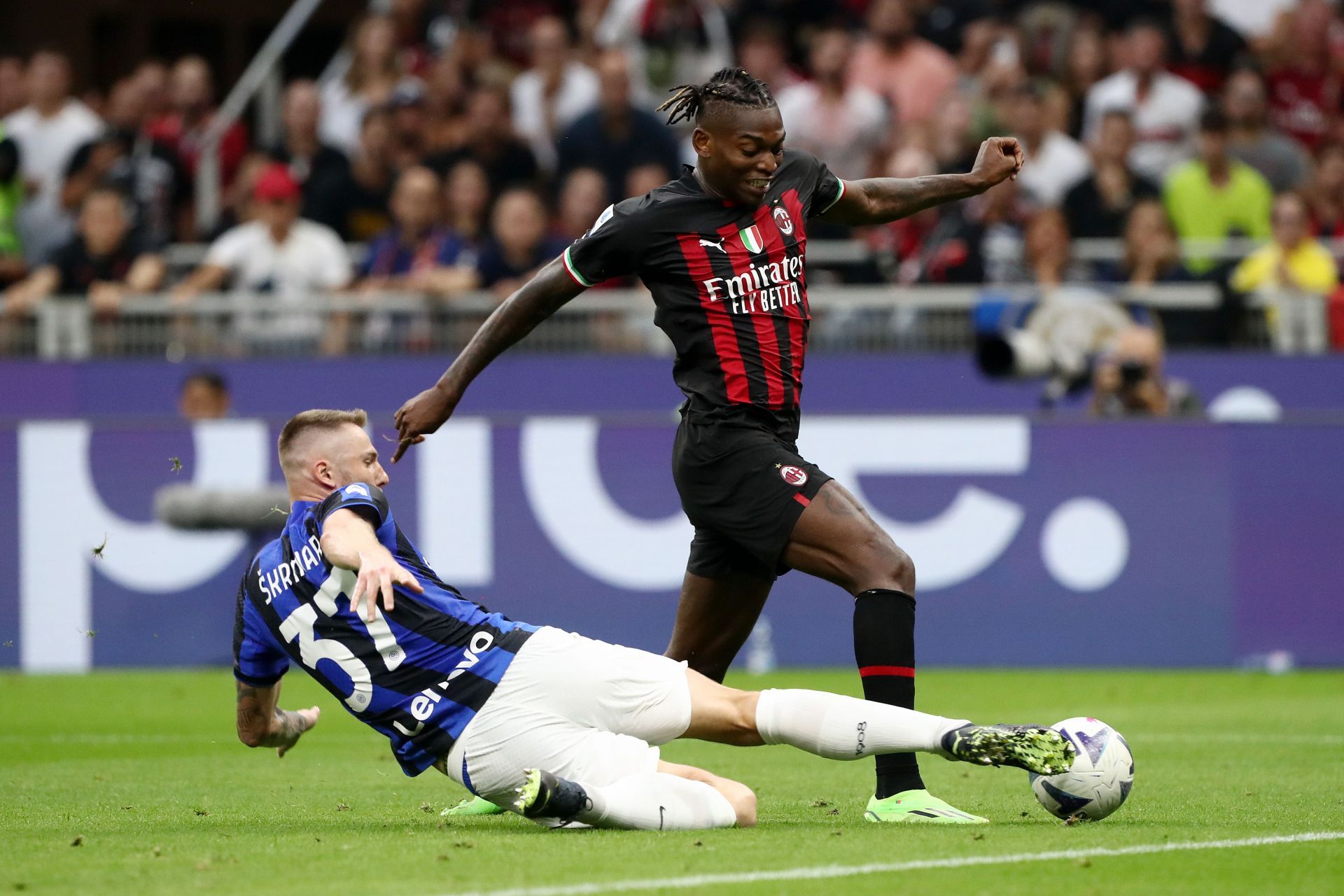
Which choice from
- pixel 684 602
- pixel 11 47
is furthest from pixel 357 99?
pixel 684 602

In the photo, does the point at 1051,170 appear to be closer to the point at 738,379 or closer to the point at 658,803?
the point at 738,379

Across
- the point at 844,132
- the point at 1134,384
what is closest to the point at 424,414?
the point at 1134,384

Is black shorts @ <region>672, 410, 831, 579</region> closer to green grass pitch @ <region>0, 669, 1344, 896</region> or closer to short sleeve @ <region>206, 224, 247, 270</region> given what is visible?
green grass pitch @ <region>0, 669, 1344, 896</region>

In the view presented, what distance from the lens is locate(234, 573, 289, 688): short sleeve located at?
19.5ft

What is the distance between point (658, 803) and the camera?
577cm

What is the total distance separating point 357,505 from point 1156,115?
11038 mm

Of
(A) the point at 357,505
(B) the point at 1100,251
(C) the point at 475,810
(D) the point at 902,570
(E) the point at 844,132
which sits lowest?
(C) the point at 475,810

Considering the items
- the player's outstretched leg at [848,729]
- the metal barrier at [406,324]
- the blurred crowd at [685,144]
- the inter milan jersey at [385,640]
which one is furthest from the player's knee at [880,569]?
the metal barrier at [406,324]

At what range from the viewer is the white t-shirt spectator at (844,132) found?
14.9 metres

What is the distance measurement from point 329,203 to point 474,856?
1046cm

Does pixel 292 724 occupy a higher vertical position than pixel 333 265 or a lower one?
lower

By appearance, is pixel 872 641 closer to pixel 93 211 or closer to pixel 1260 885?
pixel 1260 885

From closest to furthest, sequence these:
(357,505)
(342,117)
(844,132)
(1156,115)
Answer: (357,505), (844,132), (1156,115), (342,117)

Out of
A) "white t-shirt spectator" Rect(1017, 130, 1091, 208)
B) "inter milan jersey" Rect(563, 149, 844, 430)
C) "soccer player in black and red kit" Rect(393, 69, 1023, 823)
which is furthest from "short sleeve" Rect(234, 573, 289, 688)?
"white t-shirt spectator" Rect(1017, 130, 1091, 208)
